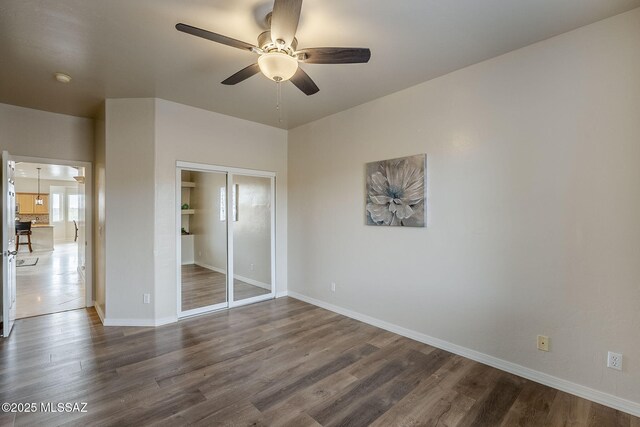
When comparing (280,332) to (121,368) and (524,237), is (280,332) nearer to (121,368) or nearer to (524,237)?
(121,368)

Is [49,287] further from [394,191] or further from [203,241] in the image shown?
[394,191]

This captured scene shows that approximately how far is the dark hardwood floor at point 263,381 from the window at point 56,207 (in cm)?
1133

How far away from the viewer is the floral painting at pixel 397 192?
10.4ft

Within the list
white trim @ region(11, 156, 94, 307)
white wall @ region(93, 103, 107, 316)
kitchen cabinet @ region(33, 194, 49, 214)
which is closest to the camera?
white wall @ region(93, 103, 107, 316)

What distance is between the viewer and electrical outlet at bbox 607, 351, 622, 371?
2.09m

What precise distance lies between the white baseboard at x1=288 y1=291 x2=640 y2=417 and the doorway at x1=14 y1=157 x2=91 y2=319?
174 inches

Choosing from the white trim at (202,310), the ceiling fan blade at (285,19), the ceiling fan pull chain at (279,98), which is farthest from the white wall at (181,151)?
the ceiling fan blade at (285,19)

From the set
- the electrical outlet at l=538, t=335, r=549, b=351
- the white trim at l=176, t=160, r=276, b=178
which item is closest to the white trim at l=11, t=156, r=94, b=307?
the white trim at l=176, t=160, r=276, b=178

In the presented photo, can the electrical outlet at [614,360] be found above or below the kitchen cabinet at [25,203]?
below

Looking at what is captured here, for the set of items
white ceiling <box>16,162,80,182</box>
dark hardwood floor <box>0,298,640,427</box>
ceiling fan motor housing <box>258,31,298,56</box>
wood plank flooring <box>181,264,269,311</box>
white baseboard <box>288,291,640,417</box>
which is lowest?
dark hardwood floor <box>0,298,640,427</box>

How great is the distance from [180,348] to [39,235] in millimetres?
10610

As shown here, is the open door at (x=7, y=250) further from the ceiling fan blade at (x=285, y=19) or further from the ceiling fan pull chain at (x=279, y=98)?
the ceiling fan blade at (x=285, y=19)

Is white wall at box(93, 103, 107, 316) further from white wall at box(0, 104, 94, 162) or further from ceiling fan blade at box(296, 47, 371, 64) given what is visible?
ceiling fan blade at box(296, 47, 371, 64)

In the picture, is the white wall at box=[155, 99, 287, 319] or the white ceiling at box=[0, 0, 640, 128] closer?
the white ceiling at box=[0, 0, 640, 128]
